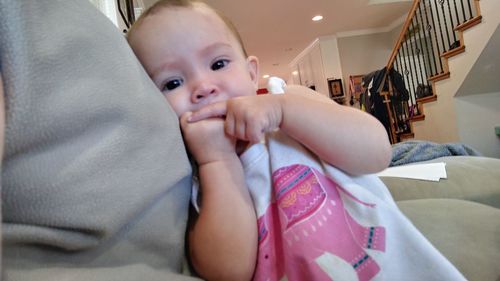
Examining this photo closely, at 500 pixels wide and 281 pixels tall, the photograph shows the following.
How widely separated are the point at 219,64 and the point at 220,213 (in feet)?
0.92

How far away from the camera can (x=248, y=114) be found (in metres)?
0.45

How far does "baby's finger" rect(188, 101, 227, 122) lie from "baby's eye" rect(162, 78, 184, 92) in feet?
0.36

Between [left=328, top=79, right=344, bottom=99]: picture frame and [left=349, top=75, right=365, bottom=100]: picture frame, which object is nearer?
[left=349, top=75, right=365, bottom=100]: picture frame

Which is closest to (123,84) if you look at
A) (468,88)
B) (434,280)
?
(434,280)

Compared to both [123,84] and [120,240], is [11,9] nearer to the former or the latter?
[123,84]

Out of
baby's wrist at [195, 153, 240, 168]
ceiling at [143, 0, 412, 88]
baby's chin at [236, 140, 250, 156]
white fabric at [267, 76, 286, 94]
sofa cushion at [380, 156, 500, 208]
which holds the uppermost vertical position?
ceiling at [143, 0, 412, 88]

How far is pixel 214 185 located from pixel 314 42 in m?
6.79

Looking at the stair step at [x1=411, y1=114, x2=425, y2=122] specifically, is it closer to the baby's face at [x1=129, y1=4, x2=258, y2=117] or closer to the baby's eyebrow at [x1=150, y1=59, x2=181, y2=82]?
the baby's face at [x1=129, y1=4, x2=258, y2=117]

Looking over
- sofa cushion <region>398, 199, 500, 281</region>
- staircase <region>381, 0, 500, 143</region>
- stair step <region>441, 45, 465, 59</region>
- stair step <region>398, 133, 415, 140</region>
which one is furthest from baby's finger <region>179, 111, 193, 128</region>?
stair step <region>398, 133, 415, 140</region>

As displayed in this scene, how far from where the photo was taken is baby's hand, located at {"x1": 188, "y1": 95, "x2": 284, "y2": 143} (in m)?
0.45

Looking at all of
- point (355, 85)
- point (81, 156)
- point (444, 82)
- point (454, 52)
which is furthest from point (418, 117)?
point (81, 156)

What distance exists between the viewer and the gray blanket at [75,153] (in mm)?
244

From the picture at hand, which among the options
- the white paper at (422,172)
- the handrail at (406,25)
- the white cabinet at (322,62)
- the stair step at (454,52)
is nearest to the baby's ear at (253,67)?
the white paper at (422,172)

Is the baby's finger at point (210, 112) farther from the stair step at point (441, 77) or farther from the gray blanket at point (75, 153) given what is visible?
the stair step at point (441, 77)
